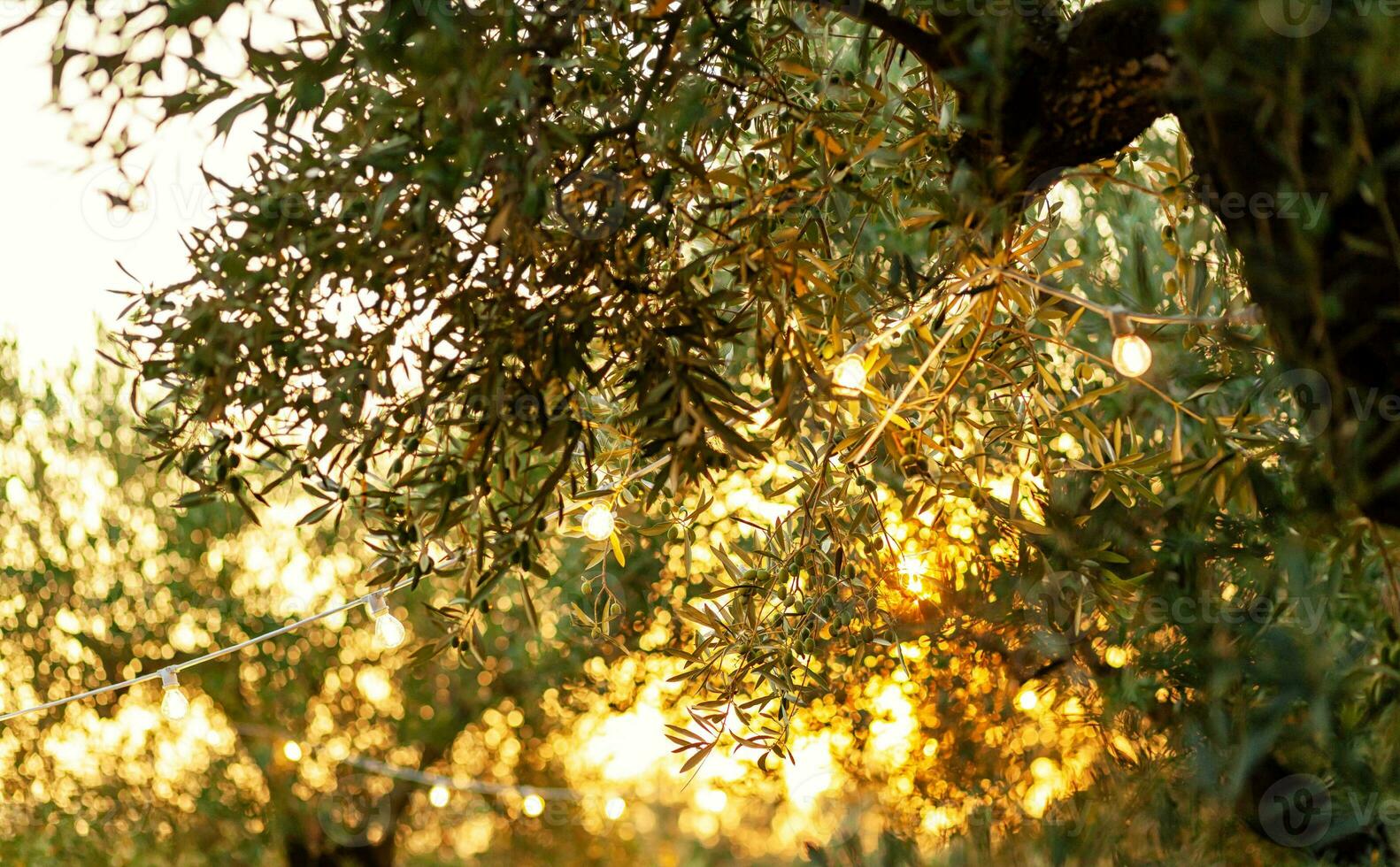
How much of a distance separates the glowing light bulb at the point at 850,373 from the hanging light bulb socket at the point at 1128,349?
59 centimetres

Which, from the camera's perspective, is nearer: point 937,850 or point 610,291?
point 610,291

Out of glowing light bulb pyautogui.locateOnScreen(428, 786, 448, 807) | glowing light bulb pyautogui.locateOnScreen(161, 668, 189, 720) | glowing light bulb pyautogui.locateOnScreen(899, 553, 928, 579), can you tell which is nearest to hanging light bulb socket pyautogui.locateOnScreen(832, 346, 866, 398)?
glowing light bulb pyautogui.locateOnScreen(899, 553, 928, 579)

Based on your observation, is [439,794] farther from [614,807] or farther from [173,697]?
[173,697]

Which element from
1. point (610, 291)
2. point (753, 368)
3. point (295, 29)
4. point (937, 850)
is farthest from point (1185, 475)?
point (753, 368)

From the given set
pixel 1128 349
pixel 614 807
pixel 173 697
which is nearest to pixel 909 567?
pixel 1128 349

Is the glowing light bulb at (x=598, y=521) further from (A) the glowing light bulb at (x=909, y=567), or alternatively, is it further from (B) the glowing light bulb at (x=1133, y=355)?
(B) the glowing light bulb at (x=1133, y=355)

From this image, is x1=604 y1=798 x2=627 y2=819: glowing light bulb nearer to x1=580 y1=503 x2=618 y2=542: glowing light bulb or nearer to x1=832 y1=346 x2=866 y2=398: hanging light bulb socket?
x1=580 y1=503 x2=618 y2=542: glowing light bulb

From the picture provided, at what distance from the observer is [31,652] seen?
1028 cm

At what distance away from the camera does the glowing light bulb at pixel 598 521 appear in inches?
124

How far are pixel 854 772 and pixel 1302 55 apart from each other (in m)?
6.19

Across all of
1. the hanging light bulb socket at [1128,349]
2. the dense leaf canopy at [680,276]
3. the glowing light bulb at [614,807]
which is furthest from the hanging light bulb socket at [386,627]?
the glowing light bulb at [614,807]

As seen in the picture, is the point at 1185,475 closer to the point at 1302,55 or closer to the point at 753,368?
the point at 1302,55

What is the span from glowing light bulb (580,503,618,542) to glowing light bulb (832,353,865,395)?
71cm

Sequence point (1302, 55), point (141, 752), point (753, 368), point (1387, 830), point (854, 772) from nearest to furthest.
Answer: point (1302, 55), point (1387, 830), point (753, 368), point (854, 772), point (141, 752)
